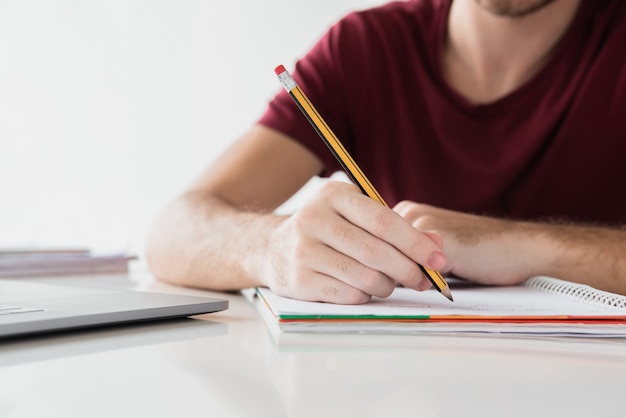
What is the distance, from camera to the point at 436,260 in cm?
64

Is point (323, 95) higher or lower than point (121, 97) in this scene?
higher

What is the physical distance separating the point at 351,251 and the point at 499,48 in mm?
898

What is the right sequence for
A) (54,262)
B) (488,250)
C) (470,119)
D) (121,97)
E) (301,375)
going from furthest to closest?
1. (121,97)
2. (470,119)
3. (54,262)
4. (488,250)
5. (301,375)

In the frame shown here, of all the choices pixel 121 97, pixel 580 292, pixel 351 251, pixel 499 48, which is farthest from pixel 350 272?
pixel 121 97

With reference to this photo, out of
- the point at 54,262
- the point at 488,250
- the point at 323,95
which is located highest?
the point at 323,95

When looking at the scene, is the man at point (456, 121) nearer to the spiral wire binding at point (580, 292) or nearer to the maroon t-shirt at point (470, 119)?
the maroon t-shirt at point (470, 119)

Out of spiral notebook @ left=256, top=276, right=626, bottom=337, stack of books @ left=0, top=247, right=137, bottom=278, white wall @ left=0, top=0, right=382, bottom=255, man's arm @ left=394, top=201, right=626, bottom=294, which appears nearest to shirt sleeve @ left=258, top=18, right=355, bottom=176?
stack of books @ left=0, top=247, right=137, bottom=278

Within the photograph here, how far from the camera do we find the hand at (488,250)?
84 cm

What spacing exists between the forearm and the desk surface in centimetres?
24

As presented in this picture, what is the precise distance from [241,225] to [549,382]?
567 millimetres

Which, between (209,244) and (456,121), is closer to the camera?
(209,244)

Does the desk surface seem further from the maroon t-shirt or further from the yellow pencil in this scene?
the maroon t-shirt

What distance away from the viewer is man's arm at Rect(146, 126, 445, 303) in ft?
2.17

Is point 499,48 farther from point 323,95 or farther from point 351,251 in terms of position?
point 351,251
